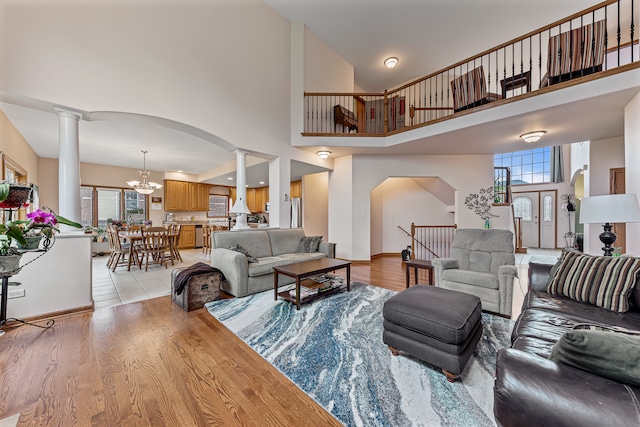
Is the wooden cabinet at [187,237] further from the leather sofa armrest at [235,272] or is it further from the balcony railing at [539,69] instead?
the leather sofa armrest at [235,272]

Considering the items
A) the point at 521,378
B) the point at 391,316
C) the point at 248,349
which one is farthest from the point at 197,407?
the point at 521,378

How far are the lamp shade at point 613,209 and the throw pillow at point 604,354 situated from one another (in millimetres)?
2131

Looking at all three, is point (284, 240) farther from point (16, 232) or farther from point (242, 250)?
point (16, 232)

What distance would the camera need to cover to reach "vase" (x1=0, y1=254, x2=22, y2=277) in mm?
2100

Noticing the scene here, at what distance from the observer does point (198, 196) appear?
876 centimetres

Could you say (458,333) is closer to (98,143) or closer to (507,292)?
(507,292)

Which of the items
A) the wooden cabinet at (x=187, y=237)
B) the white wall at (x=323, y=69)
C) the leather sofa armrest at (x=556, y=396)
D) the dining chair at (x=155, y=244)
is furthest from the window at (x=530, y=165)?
the wooden cabinet at (x=187, y=237)

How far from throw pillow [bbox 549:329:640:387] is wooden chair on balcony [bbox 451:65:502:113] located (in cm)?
420

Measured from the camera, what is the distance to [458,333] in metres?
1.62

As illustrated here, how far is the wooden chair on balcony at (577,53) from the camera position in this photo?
312cm

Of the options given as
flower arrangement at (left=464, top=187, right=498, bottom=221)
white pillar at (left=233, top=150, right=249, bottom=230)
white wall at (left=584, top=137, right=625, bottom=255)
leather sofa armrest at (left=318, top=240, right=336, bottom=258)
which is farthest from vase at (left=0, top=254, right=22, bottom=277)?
white wall at (left=584, top=137, right=625, bottom=255)

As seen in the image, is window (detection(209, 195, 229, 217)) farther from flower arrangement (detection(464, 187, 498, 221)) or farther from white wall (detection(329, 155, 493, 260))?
flower arrangement (detection(464, 187, 498, 221))

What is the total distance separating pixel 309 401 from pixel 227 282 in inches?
90.0

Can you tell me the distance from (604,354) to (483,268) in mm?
2635
